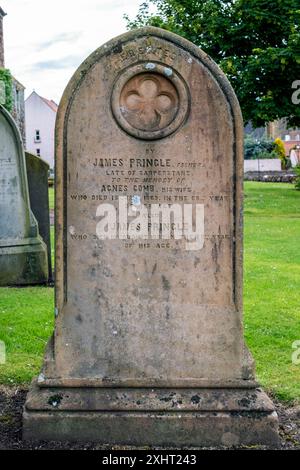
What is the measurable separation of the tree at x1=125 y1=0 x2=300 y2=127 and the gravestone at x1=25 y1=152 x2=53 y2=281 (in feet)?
42.8

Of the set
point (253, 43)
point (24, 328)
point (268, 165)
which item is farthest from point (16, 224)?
point (268, 165)

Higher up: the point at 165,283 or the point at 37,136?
the point at 37,136

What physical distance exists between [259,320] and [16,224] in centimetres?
366

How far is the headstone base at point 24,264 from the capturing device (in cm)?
875

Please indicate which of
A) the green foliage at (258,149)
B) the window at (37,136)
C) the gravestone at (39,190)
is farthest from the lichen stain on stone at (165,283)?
the window at (37,136)

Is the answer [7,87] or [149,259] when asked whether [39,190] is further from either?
[7,87]

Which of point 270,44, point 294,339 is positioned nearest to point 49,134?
point 270,44

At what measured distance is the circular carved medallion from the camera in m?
4.01

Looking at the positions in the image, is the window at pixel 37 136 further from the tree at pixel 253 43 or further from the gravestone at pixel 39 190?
the gravestone at pixel 39 190

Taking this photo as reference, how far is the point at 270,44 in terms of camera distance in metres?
23.3

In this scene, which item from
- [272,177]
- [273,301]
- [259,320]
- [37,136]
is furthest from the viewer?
[37,136]

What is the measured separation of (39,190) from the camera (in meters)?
9.29

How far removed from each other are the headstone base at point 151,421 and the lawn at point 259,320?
0.88 metres
